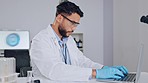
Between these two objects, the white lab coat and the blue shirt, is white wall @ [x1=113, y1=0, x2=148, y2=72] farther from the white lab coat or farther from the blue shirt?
the white lab coat

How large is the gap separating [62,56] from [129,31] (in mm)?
1907

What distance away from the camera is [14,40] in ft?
13.9

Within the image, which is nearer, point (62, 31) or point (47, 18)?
point (62, 31)

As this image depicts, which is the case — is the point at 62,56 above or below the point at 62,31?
below

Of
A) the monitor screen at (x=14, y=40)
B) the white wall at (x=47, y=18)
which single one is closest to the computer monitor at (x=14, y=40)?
the monitor screen at (x=14, y=40)

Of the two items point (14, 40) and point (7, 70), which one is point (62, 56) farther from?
point (14, 40)

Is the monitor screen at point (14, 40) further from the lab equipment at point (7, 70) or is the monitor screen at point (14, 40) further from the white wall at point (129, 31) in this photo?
the lab equipment at point (7, 70)

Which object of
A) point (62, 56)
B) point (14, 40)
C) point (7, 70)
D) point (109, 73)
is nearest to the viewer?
point (7, 70)

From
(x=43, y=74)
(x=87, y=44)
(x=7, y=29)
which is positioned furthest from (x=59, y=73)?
(x=7, y=29)

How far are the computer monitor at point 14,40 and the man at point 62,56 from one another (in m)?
2.46

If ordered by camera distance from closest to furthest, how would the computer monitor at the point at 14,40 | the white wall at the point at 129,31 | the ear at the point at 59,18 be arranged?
the ear at the point at 59,18, the white wall at the point at 129,31, the computer monitor at the point at 14,40

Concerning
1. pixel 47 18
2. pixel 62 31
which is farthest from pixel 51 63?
pixel 47 18

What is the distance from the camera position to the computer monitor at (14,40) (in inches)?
164

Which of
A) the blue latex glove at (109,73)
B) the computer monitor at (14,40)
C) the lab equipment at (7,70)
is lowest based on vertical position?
the blue latex glove at (109,73)
